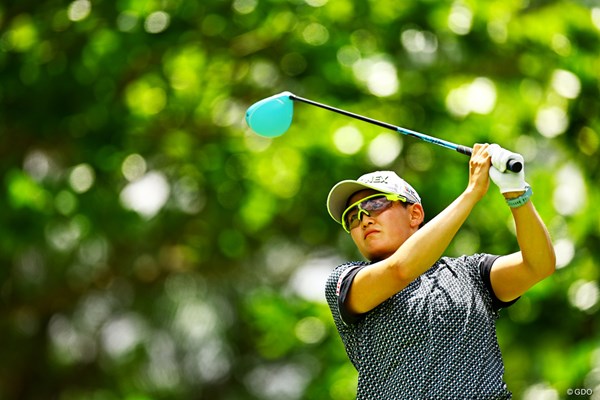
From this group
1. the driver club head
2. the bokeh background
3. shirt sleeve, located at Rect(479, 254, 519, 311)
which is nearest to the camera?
shirt sleeve, located at Rect(479, 254, 519, 311)

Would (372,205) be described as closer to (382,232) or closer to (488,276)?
(382,232)

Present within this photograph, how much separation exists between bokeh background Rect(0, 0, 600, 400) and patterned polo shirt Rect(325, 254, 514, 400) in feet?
11.6

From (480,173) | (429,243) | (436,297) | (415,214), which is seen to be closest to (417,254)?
(429,243)

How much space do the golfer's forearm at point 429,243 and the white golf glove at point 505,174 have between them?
0.09 metres

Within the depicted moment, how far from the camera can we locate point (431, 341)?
11.5 feet

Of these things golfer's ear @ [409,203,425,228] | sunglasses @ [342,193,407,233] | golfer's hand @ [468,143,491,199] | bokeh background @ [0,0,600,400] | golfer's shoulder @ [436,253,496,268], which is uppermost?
golfer's hand @ [468,143,491,199]

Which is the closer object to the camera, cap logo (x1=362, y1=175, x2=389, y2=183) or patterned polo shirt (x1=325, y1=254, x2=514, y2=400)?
patterned polo shirt (x1=325, y1=254, x2=514, y2=400)

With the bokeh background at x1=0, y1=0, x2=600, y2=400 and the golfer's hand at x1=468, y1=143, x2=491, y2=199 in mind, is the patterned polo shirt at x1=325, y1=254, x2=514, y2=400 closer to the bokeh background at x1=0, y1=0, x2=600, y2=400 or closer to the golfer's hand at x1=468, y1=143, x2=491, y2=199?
the golfer's hand at x1=468, y1=143, x2=491, y2=199

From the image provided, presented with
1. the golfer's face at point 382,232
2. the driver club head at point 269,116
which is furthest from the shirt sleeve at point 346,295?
the driver club head at point 269,116

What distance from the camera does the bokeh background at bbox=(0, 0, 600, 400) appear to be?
28.8 feet

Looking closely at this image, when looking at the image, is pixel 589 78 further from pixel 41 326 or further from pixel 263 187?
pixel 41 326

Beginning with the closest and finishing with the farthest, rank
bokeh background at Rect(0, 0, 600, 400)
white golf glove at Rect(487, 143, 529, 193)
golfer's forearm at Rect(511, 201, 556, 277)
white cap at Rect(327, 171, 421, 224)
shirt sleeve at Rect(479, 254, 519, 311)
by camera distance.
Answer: white golf glove at Rect(487, 143, 529, 193) < golfer's forearm at Rect(511, 201, 556, 277) < shirt sleeve at Rect(479, 254, 519, 311) < white cap at Rect(327, 171, 421, 224) < bokeh background at Rect(0, 0, 600, 400)

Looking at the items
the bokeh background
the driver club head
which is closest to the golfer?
the driver club head

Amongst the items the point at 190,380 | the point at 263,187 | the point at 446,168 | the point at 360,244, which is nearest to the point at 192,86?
the point at 263,187
